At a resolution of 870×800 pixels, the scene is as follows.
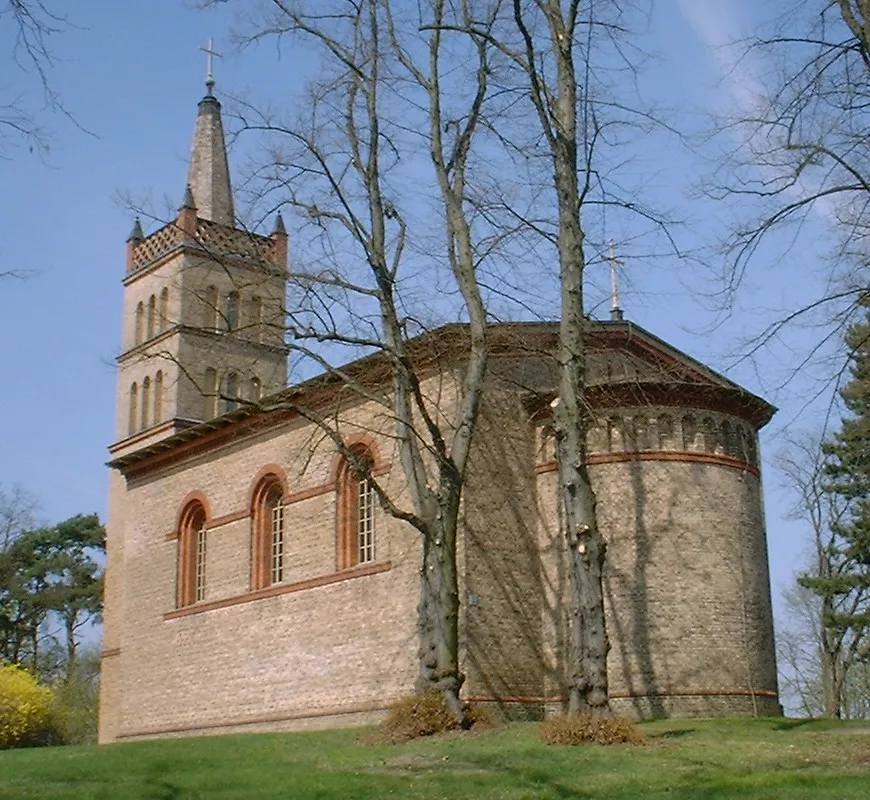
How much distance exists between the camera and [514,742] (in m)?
15.6

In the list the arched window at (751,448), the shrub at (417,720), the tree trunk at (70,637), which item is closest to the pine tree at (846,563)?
the arched window at (751,448)

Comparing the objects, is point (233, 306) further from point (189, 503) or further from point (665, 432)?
point (665, 432)

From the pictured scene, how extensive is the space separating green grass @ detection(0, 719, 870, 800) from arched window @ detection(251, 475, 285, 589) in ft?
33.5

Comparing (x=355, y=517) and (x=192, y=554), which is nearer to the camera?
(x=355, y=517)

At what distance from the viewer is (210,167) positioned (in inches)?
1651

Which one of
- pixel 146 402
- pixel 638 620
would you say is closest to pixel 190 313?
pixel 146 402

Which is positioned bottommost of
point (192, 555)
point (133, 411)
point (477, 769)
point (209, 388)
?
point (477, 769)

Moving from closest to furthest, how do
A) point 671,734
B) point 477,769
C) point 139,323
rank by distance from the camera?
1. point 477,769
2. point 671,734
3. point 139,323

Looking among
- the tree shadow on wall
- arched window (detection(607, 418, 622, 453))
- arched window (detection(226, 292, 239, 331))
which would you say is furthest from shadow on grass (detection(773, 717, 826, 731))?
arched window (detection(226, 292, 239, 331))

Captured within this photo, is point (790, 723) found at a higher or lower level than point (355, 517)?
lower

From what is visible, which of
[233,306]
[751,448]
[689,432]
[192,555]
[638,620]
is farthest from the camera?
[233,306]

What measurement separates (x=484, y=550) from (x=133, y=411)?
21262mm

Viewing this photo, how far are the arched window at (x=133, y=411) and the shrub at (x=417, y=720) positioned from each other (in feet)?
81.8

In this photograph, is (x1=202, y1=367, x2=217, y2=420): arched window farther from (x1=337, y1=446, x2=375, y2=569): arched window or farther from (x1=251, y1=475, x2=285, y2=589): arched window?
(x1=337, y1=446, x2=375, y2=569): arched window
